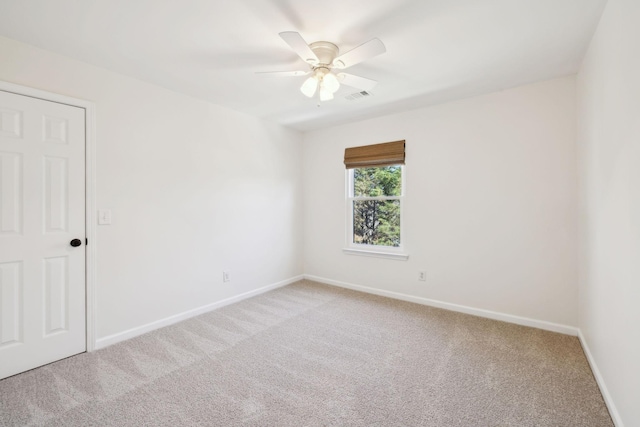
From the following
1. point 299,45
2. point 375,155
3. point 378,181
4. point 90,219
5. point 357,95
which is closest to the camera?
point 299,45

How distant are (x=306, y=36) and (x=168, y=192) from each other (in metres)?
2.04

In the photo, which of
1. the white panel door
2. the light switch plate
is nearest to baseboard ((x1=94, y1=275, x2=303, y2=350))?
the white panel door

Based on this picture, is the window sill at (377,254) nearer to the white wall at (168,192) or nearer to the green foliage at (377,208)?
the green foliage at (377,208)

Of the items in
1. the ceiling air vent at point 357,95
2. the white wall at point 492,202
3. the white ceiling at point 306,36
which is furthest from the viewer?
the ceiling air vent at point 357,95

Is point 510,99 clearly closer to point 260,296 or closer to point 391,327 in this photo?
point 391,327

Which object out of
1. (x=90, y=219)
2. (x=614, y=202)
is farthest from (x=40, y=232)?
(x=614, y=202)

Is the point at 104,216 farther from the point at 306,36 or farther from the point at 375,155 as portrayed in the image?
the point at 375,155

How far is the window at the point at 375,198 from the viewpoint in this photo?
3707 millimetres

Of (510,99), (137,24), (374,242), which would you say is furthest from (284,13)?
(374,242)

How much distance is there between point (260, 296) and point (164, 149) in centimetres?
214

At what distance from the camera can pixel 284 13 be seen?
1738 millimetres

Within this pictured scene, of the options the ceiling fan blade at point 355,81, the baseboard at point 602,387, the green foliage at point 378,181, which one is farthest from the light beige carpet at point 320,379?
the ceiling fan blade at point 355,81

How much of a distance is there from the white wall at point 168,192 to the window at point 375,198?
1.13m

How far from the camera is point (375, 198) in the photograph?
155 inches
